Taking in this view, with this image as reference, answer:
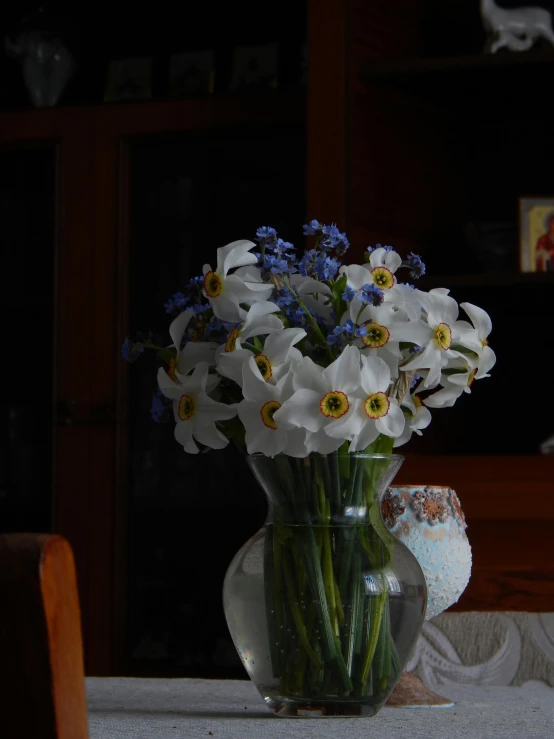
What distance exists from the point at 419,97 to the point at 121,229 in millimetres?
734

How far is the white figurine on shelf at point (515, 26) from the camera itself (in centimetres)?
224

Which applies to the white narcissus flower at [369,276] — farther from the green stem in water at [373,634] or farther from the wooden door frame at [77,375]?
the wooden door frame at [77,375]

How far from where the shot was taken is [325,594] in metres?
0.78

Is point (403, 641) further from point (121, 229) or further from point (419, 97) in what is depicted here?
point (121, 229)

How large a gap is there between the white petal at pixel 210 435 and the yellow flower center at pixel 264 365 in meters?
0.06

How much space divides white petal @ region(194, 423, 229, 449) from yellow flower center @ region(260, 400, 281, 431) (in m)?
0.05

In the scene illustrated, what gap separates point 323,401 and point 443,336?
0.34 ft

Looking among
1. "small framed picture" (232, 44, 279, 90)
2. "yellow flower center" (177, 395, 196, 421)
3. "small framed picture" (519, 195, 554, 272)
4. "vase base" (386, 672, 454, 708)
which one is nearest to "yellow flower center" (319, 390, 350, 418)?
"yellow flower center" (177, 395, 196, 421)

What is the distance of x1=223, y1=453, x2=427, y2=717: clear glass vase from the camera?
78cm

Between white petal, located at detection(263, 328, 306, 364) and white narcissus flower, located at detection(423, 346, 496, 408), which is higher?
white petal, located at detection(263, 328, 306, 364)

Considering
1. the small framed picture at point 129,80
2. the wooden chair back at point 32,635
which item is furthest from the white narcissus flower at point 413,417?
the small framed picture at point 129,80

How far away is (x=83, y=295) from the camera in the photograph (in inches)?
103

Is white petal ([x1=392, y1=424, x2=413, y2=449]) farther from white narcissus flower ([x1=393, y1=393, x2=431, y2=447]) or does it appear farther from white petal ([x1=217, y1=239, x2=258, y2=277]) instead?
white petal ([x1=217, y1=239, x2=258, y2=277])

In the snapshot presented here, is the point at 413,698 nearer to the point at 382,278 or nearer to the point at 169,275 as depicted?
the point at 382,278
